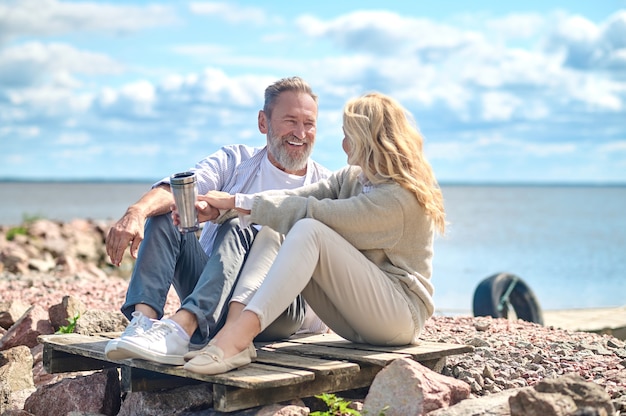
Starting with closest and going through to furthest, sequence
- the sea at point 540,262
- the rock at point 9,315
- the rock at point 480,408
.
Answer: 1. the rock at point 480,408
2. the rock at point 9,315
3. the sea at point 540,262

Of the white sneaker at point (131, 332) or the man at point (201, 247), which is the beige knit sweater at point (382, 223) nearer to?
the man at point (201, 247)

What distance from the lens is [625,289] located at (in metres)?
20.0

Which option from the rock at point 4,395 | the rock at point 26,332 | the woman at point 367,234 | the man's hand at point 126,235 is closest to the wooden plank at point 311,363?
the woman at point 367,234

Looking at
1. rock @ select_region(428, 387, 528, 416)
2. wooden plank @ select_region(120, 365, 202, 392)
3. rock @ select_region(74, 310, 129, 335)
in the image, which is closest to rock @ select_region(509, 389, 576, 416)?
rock @ select_region(428, 387, 528, 416)

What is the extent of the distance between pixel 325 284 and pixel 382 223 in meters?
A: 0.39

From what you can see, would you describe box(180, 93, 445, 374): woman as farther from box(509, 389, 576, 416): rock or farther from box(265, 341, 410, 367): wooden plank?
box(509, 389, 576, 416): rock

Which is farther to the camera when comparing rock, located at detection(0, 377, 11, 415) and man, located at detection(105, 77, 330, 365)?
rock, located at detection(0, 377, 11, 415)

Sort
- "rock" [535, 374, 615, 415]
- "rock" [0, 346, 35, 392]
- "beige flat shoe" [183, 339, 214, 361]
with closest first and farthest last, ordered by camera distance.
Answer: "rock" [535, 374, 615, 415] → "beige flat shoe" [183, 339, 214, 361] → "rock" [0, 346, 35, 392]

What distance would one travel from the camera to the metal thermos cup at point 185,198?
3891 mm

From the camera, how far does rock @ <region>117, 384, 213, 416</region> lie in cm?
404

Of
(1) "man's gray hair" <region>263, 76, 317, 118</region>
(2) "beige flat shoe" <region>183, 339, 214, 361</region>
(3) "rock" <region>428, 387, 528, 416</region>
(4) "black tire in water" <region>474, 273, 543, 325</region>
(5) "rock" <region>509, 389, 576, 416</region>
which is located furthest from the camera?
(4) "black tire in water" <region>474, 273, 543, 325</region>

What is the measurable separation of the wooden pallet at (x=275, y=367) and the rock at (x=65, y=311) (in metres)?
0.79

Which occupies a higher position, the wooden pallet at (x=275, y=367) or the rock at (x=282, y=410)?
the wooden pallet at (x=275, y=367)

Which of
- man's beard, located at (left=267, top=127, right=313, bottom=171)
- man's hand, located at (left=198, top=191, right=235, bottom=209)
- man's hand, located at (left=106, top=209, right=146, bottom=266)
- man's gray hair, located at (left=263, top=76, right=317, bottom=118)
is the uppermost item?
man's gray hair, located at (left=263, top=76, right=317, bottom=118)
